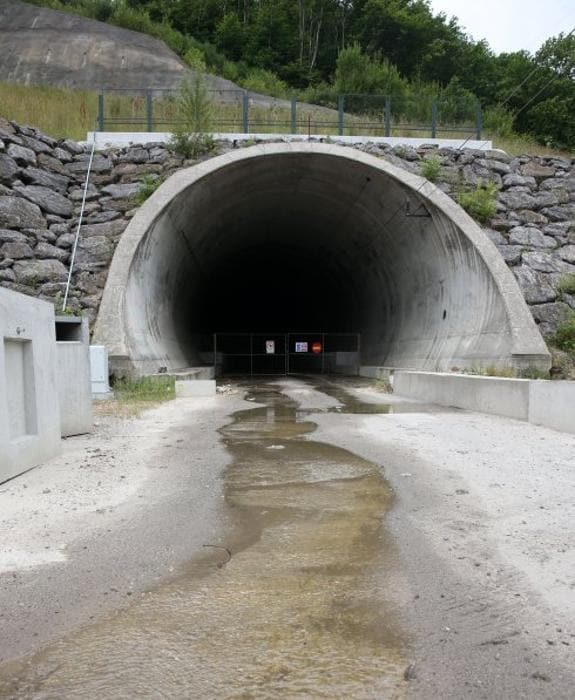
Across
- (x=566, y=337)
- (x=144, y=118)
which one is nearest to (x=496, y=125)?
(x=566, y=337)

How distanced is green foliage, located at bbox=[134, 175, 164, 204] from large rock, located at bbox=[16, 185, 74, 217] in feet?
5.46

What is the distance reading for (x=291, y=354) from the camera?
2936 cm

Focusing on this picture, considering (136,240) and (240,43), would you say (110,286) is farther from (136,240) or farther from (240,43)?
(240,43)

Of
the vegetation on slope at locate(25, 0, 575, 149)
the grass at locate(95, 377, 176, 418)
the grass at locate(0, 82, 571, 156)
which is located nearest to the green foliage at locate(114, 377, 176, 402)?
the grass at locate(95, 377, 176, 418)

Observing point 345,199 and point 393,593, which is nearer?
point 393,593

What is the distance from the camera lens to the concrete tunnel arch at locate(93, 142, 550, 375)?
13.4 m

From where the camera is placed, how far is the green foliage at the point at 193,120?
15.8m

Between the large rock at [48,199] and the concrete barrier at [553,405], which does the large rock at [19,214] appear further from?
the concrete barrier at [553,405]

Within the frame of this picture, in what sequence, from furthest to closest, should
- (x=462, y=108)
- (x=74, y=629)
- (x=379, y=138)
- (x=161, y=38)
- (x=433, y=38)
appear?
(x=433, y=38) < (x=161, y=38) < (x=462, y=108) < (x=379, y=138) < (x=74, y=629)

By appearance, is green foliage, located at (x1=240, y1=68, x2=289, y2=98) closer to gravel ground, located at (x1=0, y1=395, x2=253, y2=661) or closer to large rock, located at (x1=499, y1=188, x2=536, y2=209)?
large rock, located at (x1=499, y1=188, x2=536, y2=209)

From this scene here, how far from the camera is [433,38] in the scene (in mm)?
48156

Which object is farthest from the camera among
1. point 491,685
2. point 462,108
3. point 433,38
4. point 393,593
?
point 433,38

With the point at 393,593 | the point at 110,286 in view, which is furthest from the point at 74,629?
the point at 110,286

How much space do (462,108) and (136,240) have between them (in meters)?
11.2
